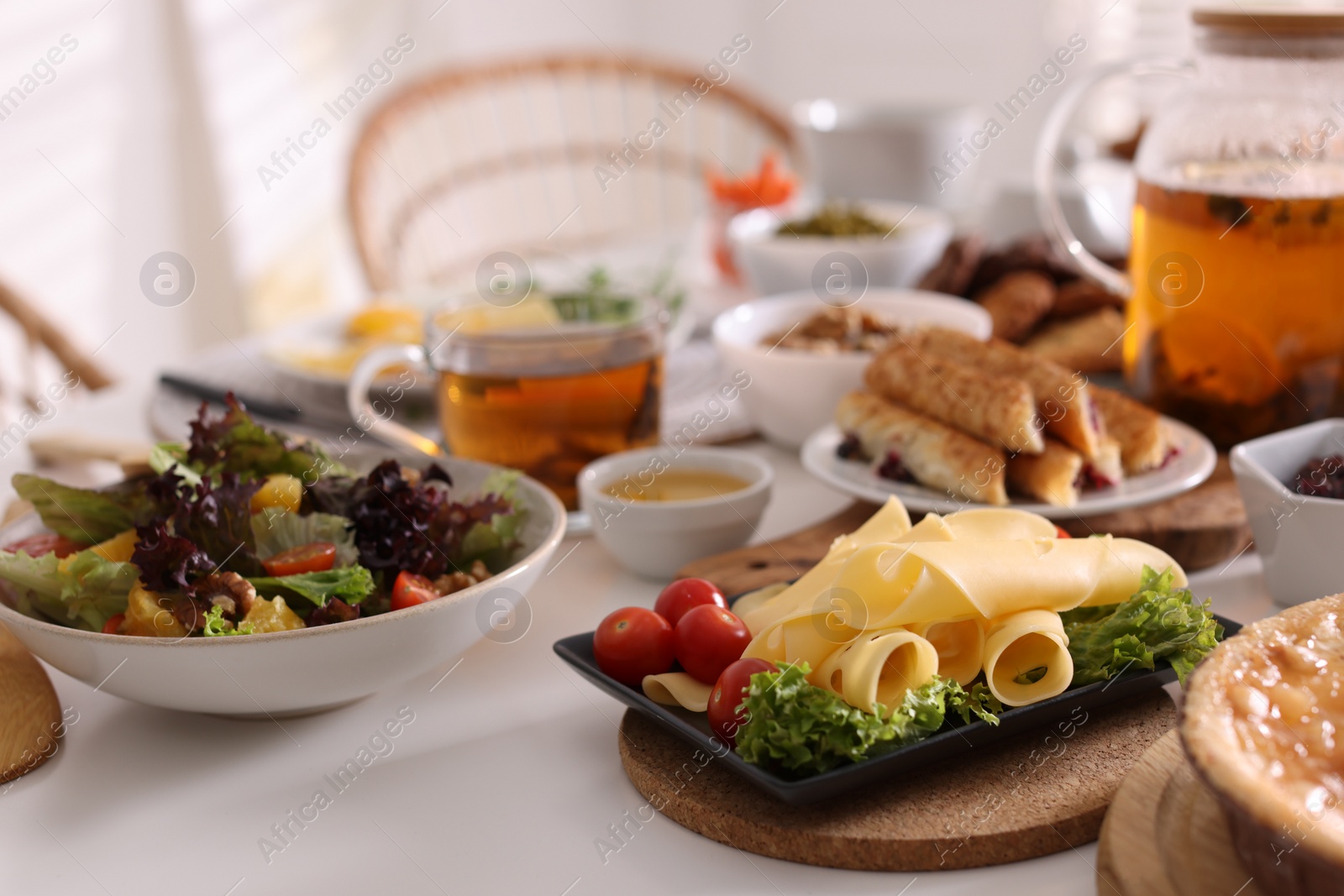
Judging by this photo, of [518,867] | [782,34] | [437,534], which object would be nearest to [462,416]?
[437,534]

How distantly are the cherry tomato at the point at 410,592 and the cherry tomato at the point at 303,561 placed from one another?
0.07 m

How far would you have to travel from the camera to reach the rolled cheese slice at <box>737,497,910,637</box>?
3.52 feet

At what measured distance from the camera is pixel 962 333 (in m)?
1.59

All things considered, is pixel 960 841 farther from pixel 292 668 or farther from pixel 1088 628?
pixel 292 668

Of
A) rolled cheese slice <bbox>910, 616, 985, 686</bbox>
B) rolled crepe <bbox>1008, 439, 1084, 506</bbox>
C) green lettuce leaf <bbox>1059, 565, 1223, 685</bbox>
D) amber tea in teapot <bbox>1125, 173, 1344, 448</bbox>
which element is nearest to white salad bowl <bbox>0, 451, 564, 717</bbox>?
rolled cheese slice <bbox>910, 616, 985, 686</bbox>

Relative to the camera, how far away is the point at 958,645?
102 cm

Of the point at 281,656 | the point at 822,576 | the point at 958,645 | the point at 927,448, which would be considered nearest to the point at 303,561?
the point at 281,656

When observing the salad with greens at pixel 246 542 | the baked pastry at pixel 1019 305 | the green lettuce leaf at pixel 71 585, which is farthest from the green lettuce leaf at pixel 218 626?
the baked pastry at pixel 1019 305

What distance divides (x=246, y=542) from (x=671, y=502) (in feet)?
1.56

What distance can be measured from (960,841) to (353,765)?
1.67ft

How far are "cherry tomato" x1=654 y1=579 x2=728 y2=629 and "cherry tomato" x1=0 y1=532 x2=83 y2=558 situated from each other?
566mm

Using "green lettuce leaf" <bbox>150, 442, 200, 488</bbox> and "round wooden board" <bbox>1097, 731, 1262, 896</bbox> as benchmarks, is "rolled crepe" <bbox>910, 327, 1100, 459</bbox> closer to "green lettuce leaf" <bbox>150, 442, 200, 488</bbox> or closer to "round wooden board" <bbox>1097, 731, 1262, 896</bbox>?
"round wooden board" <bbox>1097, 731, 1262, 896</bbox>

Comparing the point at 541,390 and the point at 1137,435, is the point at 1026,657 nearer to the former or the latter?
the point at 1137,435

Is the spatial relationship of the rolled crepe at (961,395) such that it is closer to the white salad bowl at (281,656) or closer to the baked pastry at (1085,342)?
the baked pastry at (1085,342)
